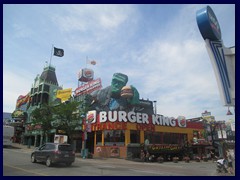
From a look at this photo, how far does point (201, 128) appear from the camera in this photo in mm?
44438

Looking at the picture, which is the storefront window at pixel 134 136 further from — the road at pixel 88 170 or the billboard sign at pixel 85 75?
the billboard sign at pixel 85 75

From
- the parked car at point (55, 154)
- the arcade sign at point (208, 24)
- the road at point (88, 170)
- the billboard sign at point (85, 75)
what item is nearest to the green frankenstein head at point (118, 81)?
the billboard sign at point (85, 75)

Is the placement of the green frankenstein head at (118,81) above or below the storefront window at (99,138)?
above

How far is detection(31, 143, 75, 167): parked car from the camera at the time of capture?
1675cm

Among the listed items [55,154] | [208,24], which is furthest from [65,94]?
[208,24]

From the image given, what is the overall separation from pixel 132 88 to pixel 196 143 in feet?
45.4

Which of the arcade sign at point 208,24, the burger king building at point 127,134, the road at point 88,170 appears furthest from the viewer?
the burger king building at point 127,134

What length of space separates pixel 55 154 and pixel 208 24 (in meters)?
14.3

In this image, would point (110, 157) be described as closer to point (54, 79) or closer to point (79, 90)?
point (79, 90)

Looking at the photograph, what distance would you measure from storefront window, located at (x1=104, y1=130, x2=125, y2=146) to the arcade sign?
63.2ft

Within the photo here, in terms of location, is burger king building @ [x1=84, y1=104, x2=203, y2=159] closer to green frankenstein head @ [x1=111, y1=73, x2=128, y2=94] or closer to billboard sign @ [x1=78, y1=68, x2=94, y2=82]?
green frankenstein head @ [x1=111, y1=73, x2=128, y2=94]

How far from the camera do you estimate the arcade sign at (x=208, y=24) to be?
1660 cm

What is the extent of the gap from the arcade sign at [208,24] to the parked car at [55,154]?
1340cm

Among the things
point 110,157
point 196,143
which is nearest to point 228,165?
point 110,157
